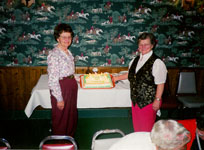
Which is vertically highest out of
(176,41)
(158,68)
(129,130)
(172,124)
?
(176,41)

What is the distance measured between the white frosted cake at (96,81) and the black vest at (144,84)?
2.22ft

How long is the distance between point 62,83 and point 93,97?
855mm

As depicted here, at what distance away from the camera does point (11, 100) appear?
4.49 metres

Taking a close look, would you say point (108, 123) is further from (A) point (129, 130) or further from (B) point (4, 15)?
(B) point (4, 15)

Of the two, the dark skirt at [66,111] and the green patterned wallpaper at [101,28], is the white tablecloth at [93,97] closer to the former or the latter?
the dark skirt at [66,111]

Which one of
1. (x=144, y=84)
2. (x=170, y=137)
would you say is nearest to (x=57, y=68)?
(x=144, y=84)

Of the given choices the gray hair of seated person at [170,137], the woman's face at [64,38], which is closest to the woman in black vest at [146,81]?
the woman's face at [64,38]

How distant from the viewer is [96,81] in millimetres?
3367

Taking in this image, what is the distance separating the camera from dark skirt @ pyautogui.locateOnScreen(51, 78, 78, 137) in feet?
9.30

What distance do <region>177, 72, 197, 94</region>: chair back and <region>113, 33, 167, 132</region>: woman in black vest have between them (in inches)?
78.1

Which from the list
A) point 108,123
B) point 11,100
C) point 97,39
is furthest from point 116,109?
point 11,100

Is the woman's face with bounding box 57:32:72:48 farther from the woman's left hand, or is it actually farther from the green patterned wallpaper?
the green patterned wallpaper

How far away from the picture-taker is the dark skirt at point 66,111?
283cm

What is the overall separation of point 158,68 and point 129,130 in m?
1.90
